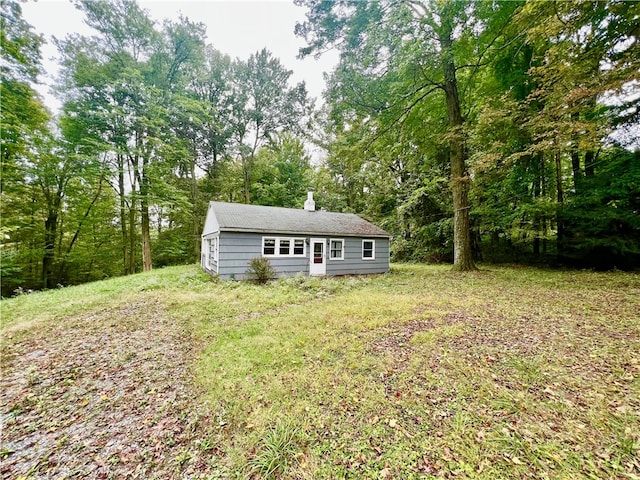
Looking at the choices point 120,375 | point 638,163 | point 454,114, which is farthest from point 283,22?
point 638,163

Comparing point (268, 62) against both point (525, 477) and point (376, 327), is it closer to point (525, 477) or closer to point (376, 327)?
point (376, 327)

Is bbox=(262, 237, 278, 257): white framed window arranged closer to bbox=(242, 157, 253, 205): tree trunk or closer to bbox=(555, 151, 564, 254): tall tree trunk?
bbox=(242, 157, 253, 205): tree trunk

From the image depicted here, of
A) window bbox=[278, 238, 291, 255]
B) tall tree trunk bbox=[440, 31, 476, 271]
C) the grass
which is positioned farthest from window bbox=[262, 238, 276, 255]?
tall tree trunk bbox=[440, 31, 476, 271]

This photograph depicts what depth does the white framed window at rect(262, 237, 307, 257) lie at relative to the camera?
10.7 metres

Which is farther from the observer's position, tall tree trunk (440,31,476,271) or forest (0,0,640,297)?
tall tree trunk (440,31,476,271)

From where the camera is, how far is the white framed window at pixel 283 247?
10.7 metres

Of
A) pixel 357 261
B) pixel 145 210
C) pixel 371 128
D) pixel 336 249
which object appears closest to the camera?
pixel 371 128

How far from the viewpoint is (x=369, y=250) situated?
13062mm

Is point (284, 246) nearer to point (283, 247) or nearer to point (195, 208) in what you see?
point (283, 247)

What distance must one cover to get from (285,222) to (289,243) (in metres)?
1.13

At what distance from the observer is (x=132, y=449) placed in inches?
88.7

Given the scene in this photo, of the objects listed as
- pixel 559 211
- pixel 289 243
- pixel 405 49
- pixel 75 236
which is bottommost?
pixel 289 243

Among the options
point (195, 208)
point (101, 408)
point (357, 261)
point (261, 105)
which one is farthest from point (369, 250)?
point (261, 105)

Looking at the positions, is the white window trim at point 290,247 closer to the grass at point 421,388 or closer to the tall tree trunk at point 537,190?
the grass at point 421,388
